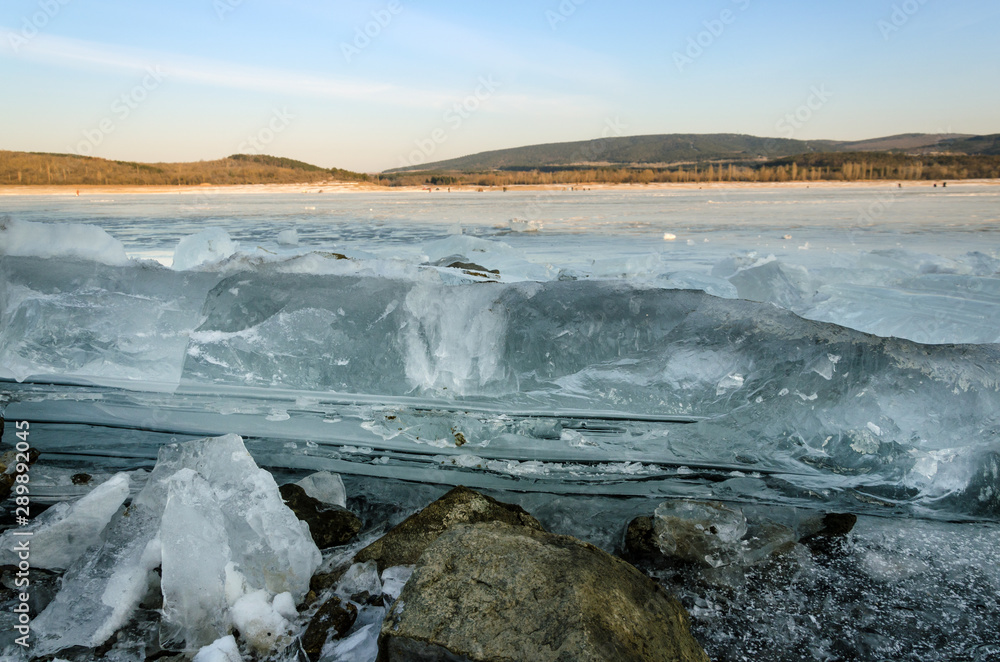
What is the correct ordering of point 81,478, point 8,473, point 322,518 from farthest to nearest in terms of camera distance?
1. point 81,478
2. point 8,473
3. point 322,518

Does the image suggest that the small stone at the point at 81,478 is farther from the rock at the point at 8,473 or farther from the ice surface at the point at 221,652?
the ice surface at the point at 221,652

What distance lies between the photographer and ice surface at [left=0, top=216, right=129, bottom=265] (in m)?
3.20

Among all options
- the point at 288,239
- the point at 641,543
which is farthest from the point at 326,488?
the point at 288,239

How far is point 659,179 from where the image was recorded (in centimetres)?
4369

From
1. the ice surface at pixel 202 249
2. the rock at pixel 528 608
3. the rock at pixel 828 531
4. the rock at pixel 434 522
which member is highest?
the ice surface at pixel 202 249

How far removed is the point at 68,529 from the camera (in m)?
2.06

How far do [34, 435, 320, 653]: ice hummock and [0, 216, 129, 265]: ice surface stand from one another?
67.0 inches

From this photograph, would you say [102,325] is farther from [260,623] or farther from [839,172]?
[839,172]

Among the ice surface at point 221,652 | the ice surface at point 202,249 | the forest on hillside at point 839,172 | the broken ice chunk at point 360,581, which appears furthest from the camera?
the forest on hillside at point 839,172

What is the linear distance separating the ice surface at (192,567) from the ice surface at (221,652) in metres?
0.09

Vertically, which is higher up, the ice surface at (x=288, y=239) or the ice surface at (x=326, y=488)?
the ice surface at (x=288, y=239)

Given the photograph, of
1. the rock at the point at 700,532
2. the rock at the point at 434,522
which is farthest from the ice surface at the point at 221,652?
the rock at the point at 700,532

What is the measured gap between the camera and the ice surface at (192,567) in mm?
1636

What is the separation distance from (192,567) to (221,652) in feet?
0.97
